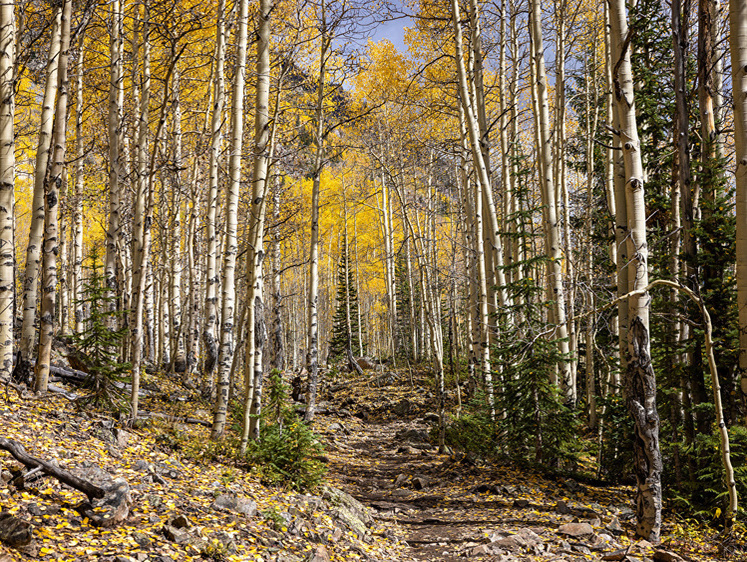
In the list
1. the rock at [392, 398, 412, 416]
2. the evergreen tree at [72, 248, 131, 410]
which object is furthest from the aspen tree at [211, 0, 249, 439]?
the rock at [392, 398, 412, 416]

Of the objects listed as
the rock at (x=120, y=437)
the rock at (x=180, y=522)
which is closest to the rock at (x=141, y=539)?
the rock at (x=180, y=522)

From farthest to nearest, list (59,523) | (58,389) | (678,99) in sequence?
(58,389) → (678,99) → (59,523)

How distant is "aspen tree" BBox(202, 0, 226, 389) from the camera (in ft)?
26.8

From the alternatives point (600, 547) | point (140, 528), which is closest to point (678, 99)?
point (600, 547)

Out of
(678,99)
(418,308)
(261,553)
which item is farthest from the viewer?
(418,308)

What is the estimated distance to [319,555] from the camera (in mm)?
4133

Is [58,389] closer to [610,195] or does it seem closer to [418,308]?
[610,195]

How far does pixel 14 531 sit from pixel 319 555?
2.23m

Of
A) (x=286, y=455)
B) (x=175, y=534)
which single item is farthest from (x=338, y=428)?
(x=175, y=534)

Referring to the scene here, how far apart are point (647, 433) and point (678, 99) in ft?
12.8

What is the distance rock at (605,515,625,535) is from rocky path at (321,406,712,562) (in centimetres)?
1

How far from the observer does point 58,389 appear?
21.9 ft

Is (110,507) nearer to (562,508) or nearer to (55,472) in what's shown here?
(55,472)

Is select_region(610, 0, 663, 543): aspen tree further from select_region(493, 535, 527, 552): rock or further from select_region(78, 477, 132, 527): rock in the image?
select_region(78, 477, 132, 527): rock
